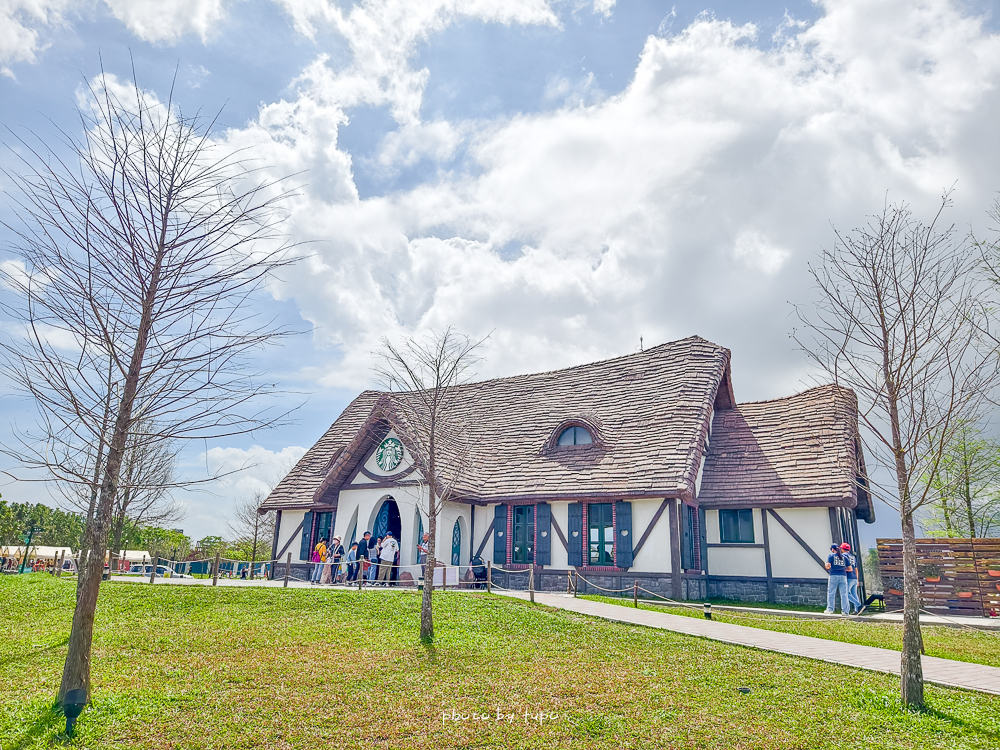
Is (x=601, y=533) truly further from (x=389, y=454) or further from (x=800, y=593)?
(x=389, y=454)

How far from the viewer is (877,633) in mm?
13141

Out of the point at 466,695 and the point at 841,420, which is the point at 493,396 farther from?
the point at 466,695

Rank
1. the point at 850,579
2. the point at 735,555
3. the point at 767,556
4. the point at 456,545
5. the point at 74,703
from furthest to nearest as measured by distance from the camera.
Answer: the point at 456,545
the point at 735,555
the point at 767,556
the point at 850,579
the point at 74,703

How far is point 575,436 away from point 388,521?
25.1 feet

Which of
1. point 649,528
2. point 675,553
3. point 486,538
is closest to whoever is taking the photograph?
point 675,553

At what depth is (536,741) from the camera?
693 centimetres

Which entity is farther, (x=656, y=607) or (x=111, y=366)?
(x=656, y=607)

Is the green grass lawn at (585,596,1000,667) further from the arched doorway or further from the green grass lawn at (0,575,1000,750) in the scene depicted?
the arched doorway

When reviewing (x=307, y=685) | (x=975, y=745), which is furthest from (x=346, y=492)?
(x=975, y=745)

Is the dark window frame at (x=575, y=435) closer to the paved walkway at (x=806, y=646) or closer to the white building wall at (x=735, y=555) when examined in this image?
the white building wall at (x=735, y=555)

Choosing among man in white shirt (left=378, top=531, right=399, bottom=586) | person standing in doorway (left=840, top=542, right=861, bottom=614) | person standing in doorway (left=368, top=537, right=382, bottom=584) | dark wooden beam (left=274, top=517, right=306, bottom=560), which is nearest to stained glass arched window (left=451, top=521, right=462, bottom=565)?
man in white shirt (left=378, top=531, right=399, bottom=586)

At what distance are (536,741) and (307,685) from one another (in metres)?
3.33

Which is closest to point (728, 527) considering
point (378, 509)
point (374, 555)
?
point (374, 555)

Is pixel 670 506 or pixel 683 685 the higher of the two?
pixel 670 506
